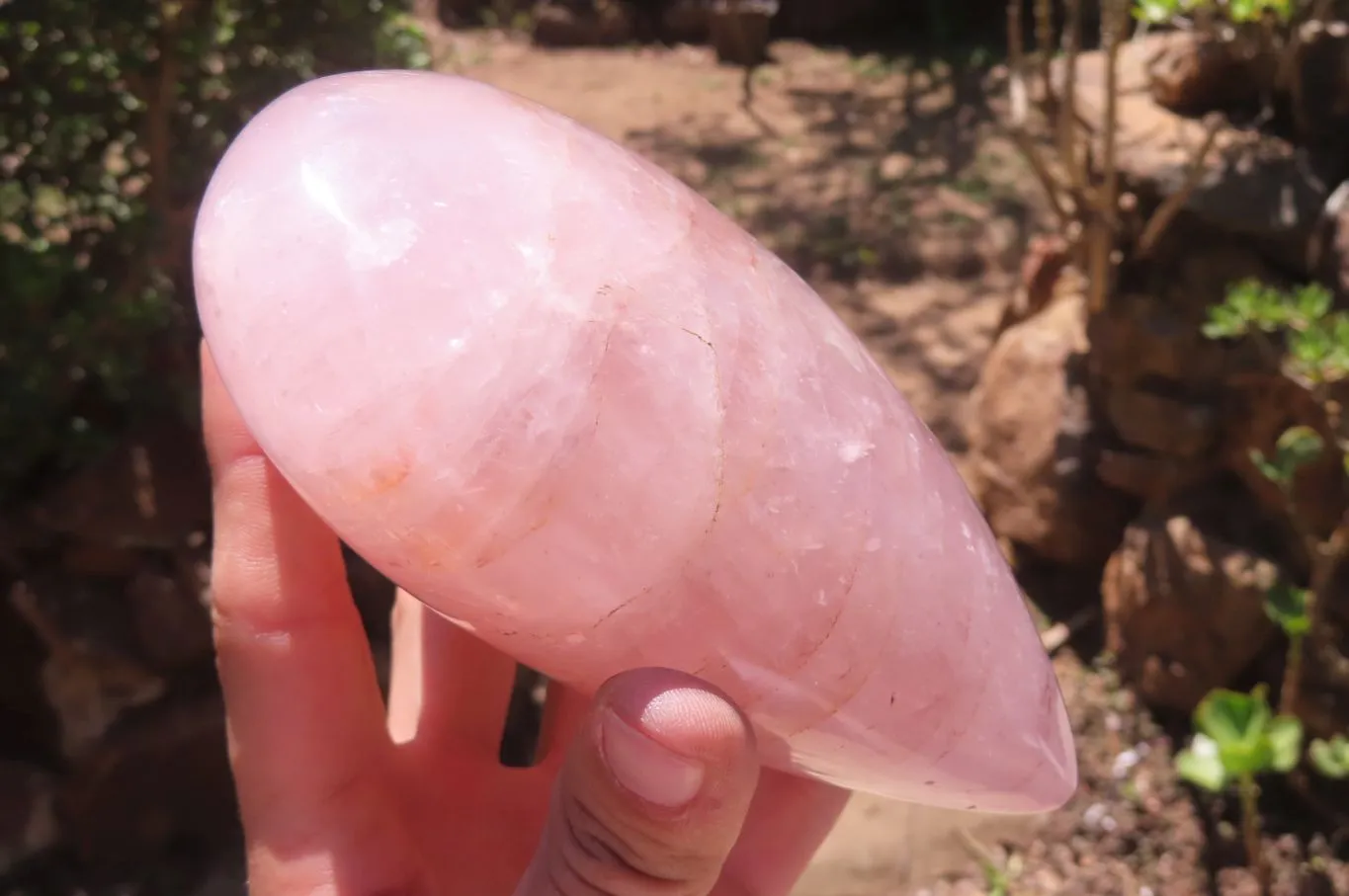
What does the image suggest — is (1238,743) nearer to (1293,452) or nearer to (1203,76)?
(1293,452)

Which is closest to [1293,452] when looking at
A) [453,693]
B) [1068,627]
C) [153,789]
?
[1068,627]

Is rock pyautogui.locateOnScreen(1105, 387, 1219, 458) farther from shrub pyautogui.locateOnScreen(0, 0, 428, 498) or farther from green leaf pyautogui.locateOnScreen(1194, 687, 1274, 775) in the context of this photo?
shrub pyautogui.locateOnScreen(0, 0, 428, 498)

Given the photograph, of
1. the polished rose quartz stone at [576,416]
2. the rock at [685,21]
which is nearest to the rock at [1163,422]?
the polished rose quartz stone at [576,416]

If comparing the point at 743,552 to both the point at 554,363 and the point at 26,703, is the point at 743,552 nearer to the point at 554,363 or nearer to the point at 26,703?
the point at 554,363

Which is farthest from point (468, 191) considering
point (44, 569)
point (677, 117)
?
point (677, 117)

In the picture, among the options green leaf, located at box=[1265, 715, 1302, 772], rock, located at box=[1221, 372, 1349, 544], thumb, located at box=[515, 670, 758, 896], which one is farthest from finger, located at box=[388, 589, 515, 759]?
rock, located at box=[1221, 372, 1349, 544]

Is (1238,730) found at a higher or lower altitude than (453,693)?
lower

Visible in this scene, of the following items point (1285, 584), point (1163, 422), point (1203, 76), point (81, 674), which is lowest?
point (81, 674)
